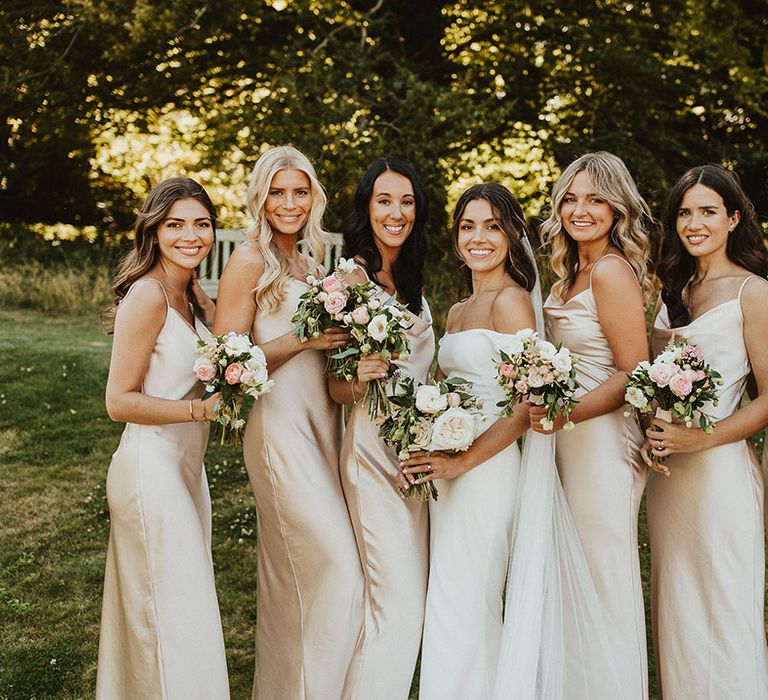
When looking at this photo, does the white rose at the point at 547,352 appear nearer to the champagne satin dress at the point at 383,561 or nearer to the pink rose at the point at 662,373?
the pink rose at the point at 662,373

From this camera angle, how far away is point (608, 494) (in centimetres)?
414

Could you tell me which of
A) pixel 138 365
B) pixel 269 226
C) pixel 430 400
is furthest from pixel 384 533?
pixel 269 226

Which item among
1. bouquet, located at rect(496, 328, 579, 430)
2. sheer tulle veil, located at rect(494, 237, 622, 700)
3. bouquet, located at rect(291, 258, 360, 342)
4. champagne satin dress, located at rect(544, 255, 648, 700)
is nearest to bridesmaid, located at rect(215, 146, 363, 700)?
bouquet, located at rect(291, 258, 360, 342)

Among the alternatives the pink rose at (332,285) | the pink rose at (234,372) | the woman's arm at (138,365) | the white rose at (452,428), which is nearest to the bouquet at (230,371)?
the pink rose at (234,372)

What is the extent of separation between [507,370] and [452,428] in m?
0.37

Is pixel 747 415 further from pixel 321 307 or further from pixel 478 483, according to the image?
pixel 321 307

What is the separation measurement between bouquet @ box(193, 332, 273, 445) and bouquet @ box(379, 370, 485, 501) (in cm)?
62

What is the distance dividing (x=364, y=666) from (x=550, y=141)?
35.8 ft

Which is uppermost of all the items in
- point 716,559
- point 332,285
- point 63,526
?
point 332,285

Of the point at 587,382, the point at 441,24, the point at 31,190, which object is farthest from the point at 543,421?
the point at 31,190

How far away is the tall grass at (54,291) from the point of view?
13352 mm

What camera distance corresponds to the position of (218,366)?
141 inches

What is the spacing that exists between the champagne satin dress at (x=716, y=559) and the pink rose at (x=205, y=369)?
219 cm

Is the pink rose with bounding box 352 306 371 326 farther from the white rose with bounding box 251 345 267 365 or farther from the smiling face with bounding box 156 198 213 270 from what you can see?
the smiling face with bounding box 156 198 213 270
